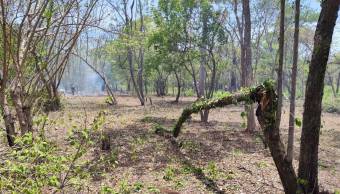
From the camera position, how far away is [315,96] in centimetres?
448

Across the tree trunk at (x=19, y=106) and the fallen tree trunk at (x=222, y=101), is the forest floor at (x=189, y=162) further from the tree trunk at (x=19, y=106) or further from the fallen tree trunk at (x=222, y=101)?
the fallen tree trunk at (x=222, y=101)

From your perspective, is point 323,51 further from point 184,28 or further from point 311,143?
point 184,28

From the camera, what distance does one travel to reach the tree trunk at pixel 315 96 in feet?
14.1

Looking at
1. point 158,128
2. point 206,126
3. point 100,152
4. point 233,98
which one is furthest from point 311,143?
point 206,126

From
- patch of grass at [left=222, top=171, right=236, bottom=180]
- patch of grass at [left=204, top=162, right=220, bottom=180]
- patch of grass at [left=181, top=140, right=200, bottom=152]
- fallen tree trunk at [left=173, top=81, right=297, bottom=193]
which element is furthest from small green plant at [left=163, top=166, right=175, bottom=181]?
fallen tree trunk at [left=173, top=81, right=297, bottom=193]

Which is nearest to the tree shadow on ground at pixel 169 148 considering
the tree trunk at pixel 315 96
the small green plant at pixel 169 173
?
the small green plant at pixel 169 173

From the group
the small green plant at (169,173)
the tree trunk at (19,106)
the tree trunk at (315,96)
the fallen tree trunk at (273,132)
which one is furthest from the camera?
the small green plant at (169,173)

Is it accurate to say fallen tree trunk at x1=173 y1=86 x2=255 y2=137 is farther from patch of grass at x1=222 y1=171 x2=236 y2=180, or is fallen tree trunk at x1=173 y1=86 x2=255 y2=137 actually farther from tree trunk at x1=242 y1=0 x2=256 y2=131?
tree trunk at x1=242 y1=0 x2=256 y2=131

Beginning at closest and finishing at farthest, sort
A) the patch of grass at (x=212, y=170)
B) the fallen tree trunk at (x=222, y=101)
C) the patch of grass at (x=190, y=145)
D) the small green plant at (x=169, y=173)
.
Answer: the fallen tree trunk at (x=222, y=101), the small green plant at (x=169, y=173), the patch of grass at (x=212, y=170), the patch of grass at (x=190, y=145)

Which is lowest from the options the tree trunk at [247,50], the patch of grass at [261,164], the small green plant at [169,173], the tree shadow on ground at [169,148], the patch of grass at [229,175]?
the patch of grass at [229,175]

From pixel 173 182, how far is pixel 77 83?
88.0 m

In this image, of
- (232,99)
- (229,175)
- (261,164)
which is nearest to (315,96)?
(232,99)

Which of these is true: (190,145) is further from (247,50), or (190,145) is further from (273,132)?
(273,132)

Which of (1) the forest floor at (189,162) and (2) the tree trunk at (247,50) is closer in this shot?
(1) the forest floor at (189,162)
